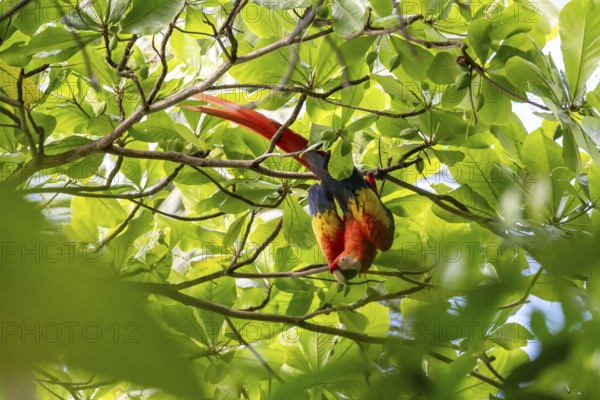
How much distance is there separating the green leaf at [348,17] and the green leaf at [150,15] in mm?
194

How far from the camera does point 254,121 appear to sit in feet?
3.34

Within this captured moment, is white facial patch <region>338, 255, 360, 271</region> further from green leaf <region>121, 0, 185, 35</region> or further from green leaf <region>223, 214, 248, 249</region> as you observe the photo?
green leaf <region>121, 0, 185, 35</region>

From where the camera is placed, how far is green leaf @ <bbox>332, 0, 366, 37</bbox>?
77 cm

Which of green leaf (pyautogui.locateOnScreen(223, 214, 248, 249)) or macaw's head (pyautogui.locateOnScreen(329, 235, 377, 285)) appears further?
green leaf (pyautogui.locateOnScreen(223, 214, 248, 249))

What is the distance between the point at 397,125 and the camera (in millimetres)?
975

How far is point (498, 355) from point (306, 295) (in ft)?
1.08

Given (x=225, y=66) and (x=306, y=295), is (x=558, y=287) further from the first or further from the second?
(x=306, y=295)

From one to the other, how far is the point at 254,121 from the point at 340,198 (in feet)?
0.58

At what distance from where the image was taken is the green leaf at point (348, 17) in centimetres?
77

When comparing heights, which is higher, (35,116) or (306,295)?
(35,116)

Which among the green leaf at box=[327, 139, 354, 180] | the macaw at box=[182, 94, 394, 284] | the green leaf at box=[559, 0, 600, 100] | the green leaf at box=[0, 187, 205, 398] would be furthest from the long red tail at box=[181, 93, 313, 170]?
the green leaf at box=[0, 187, 205, 398]

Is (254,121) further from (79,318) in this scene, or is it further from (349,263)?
(79,318)

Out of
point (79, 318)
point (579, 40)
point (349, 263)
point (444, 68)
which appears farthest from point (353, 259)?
point (79, 318)

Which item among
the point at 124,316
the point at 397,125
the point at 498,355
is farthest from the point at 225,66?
the point at 124,316
